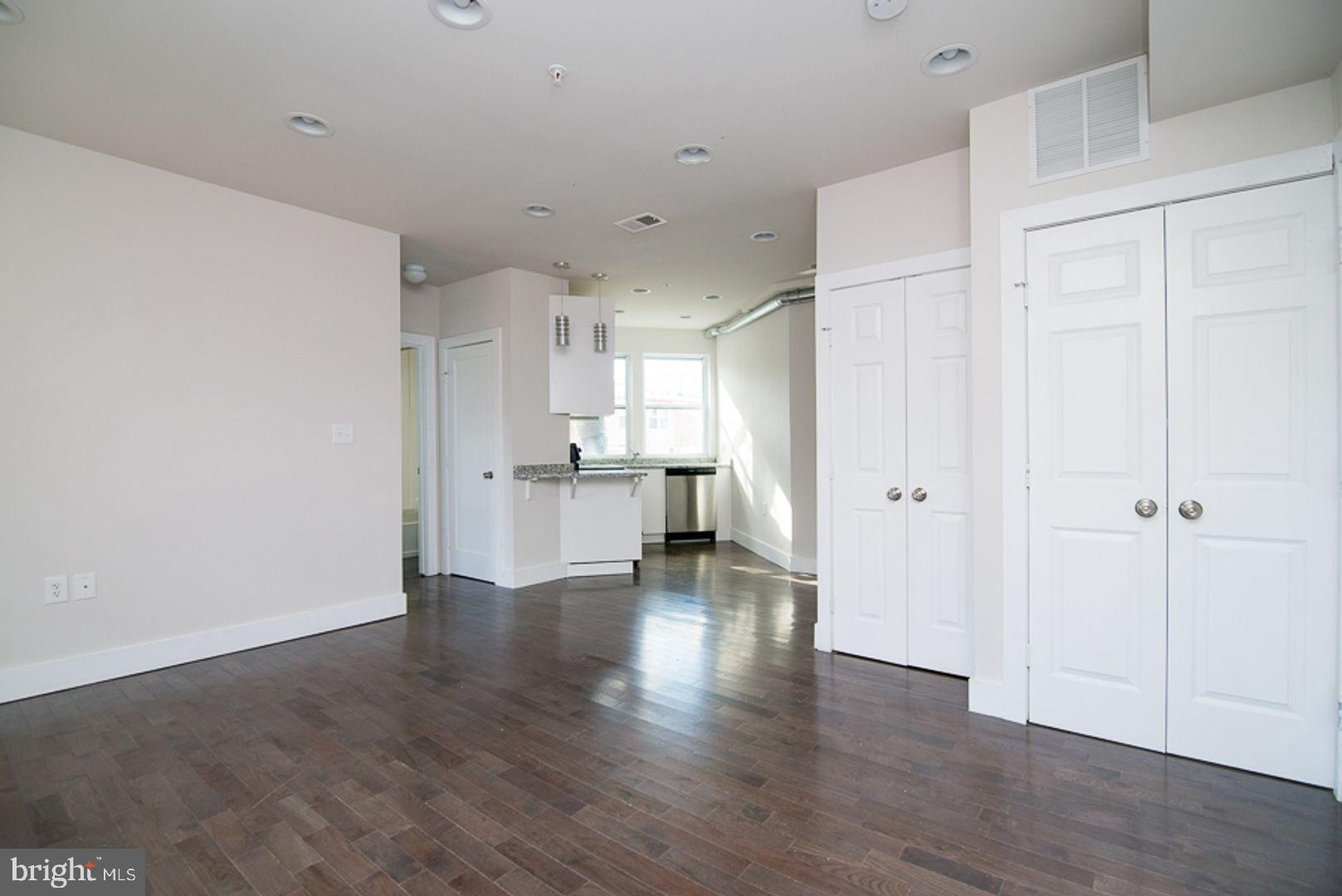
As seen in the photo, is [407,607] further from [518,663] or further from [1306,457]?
[1306,457]

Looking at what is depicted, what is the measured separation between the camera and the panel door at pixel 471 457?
5.61 m

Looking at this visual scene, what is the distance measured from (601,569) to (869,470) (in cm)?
321

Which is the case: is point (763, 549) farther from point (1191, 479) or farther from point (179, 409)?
point (179, 409)

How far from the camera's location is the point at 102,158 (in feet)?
10.8

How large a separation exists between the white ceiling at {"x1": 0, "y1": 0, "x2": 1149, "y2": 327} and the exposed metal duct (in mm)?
1939

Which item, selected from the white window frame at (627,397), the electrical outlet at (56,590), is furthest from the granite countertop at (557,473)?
the electrical outlet at (56,590)

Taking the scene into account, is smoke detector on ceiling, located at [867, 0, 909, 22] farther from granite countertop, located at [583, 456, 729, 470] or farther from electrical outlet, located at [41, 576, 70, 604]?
granite countertop, located at [583, 456, 729, 470]

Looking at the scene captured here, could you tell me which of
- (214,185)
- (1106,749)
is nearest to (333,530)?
(214,185)

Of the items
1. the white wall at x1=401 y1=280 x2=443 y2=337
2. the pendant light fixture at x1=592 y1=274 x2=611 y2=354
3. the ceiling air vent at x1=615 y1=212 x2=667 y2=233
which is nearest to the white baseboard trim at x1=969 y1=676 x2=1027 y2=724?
the ceiling air vent at x1=615 y1=212 x2=667 y2=233

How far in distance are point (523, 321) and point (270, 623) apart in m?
3.04

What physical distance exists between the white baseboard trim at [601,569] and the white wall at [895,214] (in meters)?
3.52

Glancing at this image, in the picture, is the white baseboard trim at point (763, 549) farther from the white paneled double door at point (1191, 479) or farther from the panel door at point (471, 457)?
the white paneled double door at point (1191, 479)

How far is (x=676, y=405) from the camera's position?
8.60m

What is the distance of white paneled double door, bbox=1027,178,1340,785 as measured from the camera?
2246 millimetres
